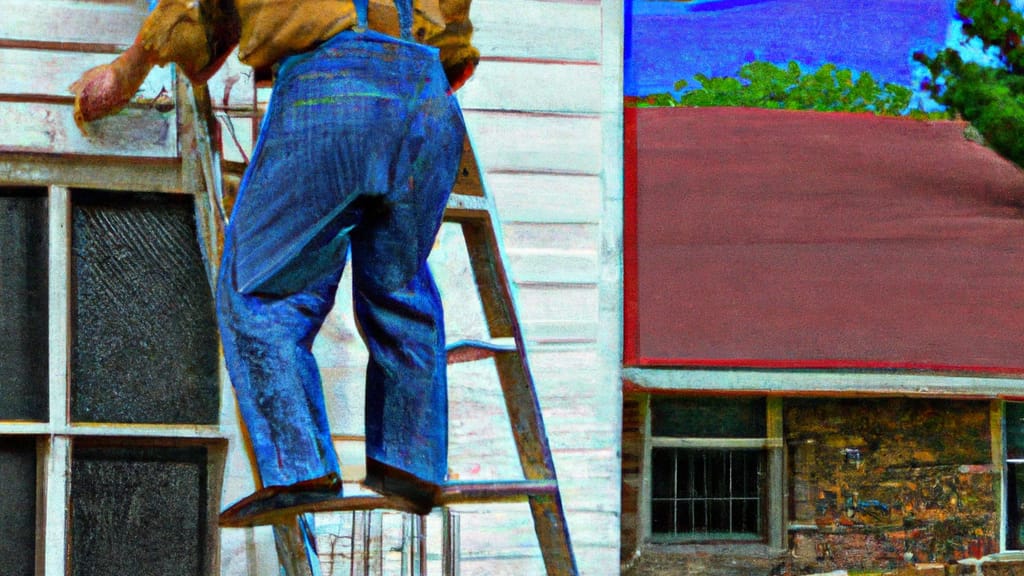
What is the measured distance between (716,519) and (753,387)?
0.52 meters

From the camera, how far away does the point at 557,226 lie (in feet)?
13.0

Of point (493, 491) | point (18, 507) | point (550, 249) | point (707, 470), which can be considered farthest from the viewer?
point (707, 470)

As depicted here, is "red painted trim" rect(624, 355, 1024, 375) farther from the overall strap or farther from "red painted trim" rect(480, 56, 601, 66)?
the overall strap

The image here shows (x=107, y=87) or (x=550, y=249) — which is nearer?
(x=107, y=87)

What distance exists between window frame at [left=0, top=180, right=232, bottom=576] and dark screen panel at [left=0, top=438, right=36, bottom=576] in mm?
21

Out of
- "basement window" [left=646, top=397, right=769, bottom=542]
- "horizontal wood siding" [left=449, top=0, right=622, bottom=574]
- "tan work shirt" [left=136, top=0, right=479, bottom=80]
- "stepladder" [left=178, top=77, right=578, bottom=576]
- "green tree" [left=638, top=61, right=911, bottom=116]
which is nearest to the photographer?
"tan work shirt" [left=136, top=0, right=479, bottom=80]

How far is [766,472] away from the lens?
4.95 meters

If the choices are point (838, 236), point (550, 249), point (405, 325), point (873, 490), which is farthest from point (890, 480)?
point (405, 325)

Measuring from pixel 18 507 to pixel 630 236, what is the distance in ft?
5.67

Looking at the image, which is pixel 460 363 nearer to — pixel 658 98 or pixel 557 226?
pixel 557 226

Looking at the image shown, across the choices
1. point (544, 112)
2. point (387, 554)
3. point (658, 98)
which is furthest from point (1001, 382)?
point (387, 554)

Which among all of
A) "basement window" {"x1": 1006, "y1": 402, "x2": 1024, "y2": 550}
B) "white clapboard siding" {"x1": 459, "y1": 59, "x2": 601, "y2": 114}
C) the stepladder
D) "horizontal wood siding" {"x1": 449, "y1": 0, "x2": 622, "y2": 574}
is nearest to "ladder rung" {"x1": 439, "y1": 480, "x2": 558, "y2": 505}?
the stepladder

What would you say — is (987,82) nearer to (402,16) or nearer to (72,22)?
(402,16)

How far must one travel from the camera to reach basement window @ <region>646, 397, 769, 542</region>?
15.2 ft
